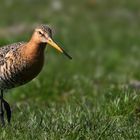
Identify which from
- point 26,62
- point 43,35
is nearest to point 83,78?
point 26,62

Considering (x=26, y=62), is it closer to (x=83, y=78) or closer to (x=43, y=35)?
(x=43, y=35)

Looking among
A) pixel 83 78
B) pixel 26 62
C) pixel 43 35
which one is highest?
pixel 43 35

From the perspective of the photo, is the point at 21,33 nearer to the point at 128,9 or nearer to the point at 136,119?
the point at 128,9

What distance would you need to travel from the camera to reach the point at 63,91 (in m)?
15.9

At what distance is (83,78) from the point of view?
16531mm

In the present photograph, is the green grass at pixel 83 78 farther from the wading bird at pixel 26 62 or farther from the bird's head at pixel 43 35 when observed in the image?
the bird's head at pixel 43 35

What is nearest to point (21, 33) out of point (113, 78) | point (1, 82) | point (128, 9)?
point (128, 9)

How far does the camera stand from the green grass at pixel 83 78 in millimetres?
9953

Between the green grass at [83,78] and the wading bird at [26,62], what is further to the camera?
the wading bird at [26,62]

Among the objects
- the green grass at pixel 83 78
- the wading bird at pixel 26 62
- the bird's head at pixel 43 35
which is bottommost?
the green grass at pixel 83 78

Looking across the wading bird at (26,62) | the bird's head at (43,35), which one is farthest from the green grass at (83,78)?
the bird's head at (43,35)

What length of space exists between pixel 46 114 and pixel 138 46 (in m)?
14.4

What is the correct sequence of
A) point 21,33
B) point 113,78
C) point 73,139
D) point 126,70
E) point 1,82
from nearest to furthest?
1. point 73,139
2. point 1,82
3. point 113,78
4. point 126,70
5. point 21,33

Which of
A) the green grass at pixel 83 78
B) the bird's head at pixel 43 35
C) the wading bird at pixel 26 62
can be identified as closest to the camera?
the green grass at pixel 83 78
